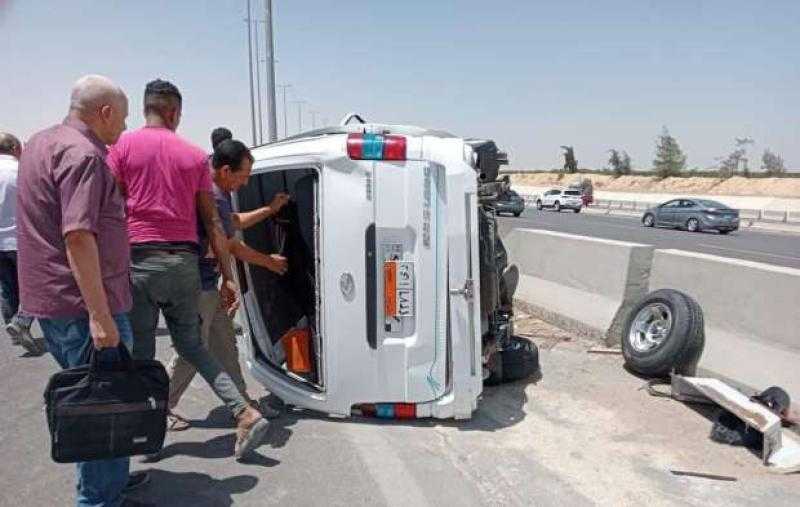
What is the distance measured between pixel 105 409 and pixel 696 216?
90.0ft

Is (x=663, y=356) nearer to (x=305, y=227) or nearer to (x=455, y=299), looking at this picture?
(x=455, y=299)

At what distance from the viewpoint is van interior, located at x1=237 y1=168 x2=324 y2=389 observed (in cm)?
453

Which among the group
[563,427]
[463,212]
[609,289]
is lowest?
[563,427]

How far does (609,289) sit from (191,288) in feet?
13.4

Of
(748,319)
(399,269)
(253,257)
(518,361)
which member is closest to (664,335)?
(748,319)

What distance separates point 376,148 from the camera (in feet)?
11.9

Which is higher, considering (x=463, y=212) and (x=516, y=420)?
(x=463, y=212)

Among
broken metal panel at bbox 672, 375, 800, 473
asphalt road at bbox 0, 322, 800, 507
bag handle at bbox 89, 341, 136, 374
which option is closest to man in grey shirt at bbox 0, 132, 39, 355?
asphalt road at bbox 0, 322, 800, 507

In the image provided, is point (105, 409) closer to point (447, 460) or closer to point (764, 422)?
point (447, 460)

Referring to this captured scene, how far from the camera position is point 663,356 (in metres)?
4.62

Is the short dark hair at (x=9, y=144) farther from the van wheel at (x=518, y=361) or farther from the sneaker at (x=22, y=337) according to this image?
the van wheel at (x=518, y=361)

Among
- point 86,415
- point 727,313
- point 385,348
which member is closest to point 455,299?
point 385,348

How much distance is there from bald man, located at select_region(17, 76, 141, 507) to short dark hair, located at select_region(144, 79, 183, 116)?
710 millimetres

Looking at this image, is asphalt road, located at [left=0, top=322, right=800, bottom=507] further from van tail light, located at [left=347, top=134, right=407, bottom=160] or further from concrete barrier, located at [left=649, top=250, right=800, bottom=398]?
van tail light, located at [left=347, top=134, right=407, bottom=160]
